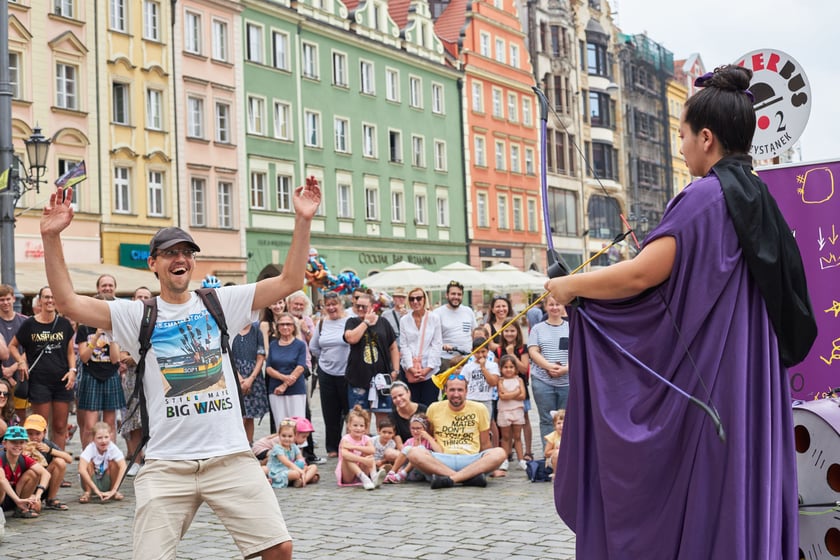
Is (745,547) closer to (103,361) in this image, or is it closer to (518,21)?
(103,361)

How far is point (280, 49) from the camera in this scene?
38.8 metres

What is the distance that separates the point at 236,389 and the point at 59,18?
27.8 meters

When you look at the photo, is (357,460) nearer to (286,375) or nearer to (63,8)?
(286,375)

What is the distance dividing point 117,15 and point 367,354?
76.7ft

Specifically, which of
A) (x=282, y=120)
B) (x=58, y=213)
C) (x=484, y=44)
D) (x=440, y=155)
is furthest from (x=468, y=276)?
(x=58, y=213)

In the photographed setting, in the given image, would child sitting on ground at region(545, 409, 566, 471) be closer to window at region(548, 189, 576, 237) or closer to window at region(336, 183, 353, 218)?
window at region(336, 183, 353, 218)

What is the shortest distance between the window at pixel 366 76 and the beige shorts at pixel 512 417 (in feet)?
107

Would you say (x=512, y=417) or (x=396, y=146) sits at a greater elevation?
(x=396, y=146)

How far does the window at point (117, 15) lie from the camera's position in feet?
105

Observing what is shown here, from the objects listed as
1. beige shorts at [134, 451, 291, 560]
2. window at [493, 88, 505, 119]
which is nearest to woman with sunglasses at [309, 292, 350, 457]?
beige shorts at [134, 451, 291, 560]

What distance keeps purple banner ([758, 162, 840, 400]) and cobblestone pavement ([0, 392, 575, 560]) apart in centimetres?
191

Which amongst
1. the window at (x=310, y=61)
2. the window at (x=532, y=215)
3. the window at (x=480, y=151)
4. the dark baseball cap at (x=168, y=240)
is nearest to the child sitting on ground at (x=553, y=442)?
the dark baseball cap at (x=168, y=240)

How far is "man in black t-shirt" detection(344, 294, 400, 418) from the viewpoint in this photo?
1190 centimetres

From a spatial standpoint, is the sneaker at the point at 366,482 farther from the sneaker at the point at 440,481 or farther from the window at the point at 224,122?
the window at the point at 224,122
